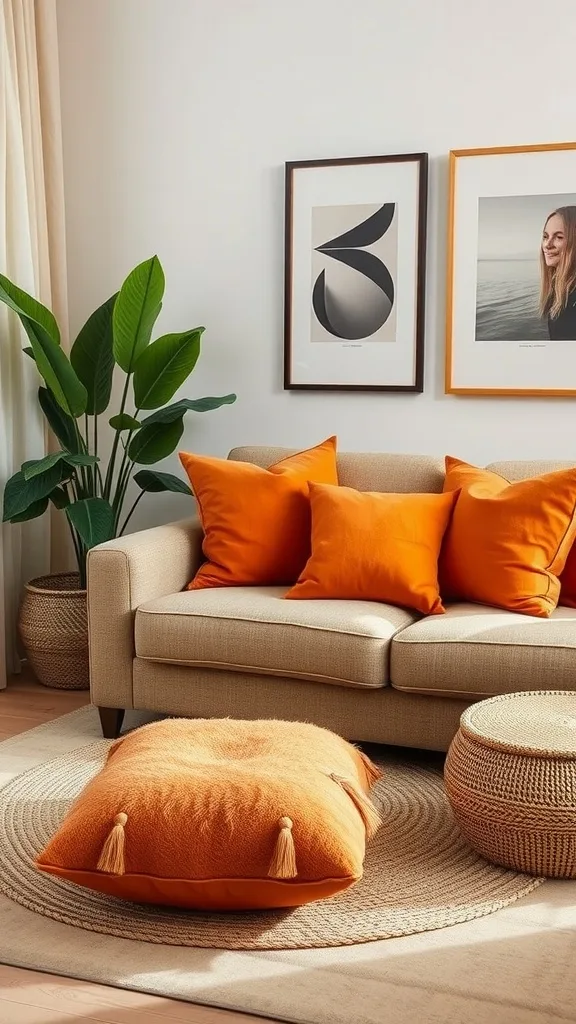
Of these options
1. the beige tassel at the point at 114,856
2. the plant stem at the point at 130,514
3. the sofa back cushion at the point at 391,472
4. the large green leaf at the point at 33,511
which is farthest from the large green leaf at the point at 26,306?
the beige tassel at the point at 114,856

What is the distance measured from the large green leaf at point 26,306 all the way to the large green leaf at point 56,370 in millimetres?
36

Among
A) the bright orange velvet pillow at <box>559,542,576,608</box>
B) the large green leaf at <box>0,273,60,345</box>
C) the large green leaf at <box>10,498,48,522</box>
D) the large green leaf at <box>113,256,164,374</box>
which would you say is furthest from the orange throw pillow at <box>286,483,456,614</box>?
the large green leaf at <box>0,273,60,345</box>

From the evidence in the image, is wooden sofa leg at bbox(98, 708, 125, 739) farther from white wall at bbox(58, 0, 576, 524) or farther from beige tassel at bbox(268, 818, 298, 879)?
beige tassel at bbox(268, 818, 298, 879)

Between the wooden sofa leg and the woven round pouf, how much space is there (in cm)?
125

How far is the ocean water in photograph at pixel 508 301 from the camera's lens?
381 cm

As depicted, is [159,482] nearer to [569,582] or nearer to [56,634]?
[56,634]

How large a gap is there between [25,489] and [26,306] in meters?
0.61

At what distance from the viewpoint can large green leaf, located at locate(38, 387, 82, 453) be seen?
409 centimetres

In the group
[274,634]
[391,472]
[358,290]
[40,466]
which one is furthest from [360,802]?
[358,290]

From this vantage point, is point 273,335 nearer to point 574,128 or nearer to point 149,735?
point 574,128

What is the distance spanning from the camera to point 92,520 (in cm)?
373

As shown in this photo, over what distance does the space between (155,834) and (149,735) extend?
0.44 m

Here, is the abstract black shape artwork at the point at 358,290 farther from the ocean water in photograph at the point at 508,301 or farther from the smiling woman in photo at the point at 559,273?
the smiling woman in photo at the point at 559,273

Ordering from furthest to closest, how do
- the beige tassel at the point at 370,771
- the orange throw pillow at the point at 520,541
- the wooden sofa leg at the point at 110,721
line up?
the wooden sofa leg at the point at 110,721 → the orange throw pillow at the point at 520,541 → the beige tassel at the point at 370,771
